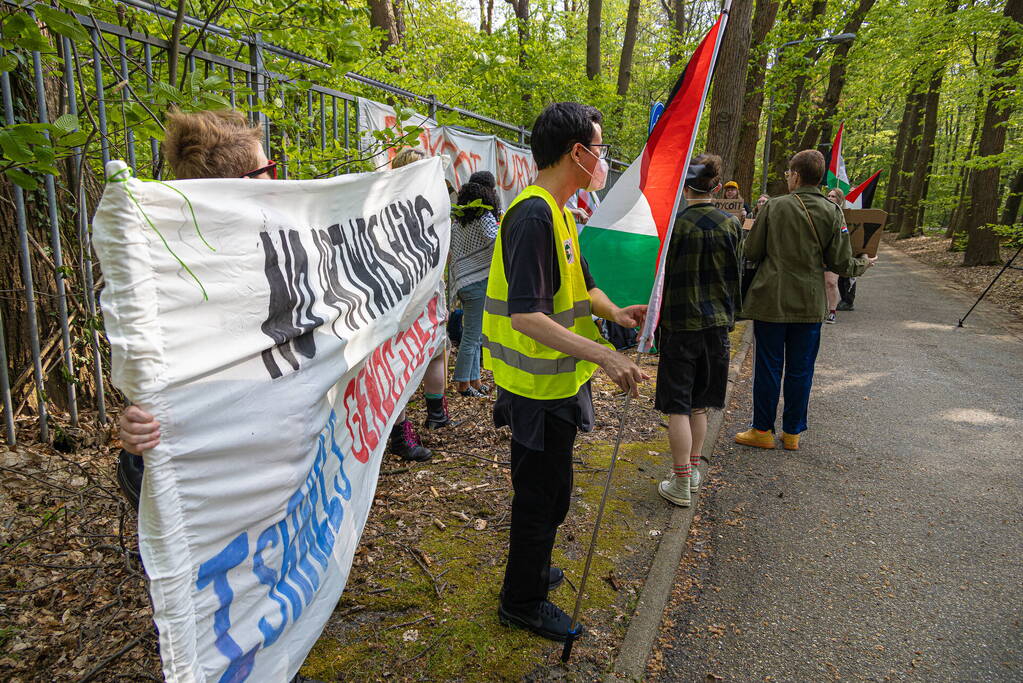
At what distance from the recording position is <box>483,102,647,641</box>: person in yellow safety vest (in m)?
2.26

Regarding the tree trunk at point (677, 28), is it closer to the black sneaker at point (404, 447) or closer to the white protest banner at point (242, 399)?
the black sneaker at point (404, 447)

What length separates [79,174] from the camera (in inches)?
118

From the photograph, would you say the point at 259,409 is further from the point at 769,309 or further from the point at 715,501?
the point at 769,309

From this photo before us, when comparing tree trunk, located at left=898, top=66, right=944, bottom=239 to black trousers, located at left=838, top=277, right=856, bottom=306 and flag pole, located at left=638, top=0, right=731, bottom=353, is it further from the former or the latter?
flag pole, located at left=638, top=0, right=731, bottom=353

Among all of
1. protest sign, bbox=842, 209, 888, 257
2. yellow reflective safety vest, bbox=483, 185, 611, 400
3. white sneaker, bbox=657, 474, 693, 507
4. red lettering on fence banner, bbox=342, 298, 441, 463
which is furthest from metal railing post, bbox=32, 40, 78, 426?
protest sign, bbox=842, 209, 888, 257

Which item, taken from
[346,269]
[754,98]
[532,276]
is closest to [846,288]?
[754,98]

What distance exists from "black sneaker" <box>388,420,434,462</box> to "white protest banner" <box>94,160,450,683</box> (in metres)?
1.67

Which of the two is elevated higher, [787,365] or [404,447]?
[787,365]

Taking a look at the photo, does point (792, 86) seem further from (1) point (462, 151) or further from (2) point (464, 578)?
(2) point (464, 578)

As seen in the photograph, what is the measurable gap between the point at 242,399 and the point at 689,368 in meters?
2.97

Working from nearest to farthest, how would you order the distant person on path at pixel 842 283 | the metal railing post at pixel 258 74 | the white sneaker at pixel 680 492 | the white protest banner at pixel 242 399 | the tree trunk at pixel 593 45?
1. the white protest banner at pixel 242 399
2. the metal railing post at pixel 258 74
3. the white sneaker at pixel 680 492
4. the distant person on path at pixel 842 283
5. the tree trunk at pixel 593 45

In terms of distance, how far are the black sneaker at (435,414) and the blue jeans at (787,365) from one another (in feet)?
8.50

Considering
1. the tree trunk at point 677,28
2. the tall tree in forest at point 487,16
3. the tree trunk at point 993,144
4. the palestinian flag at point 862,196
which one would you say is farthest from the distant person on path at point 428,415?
the tall tree in forest at point 487,16

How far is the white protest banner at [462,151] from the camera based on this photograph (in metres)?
5.37
